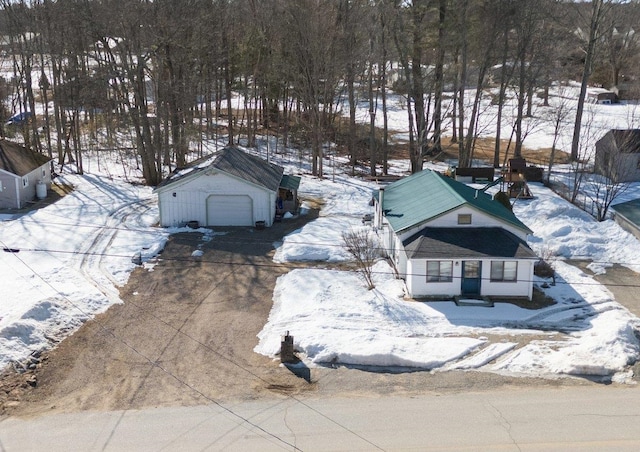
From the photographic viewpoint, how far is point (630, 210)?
32.7 metres

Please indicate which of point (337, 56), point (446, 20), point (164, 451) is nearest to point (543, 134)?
point (446, 20)

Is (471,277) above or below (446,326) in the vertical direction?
above

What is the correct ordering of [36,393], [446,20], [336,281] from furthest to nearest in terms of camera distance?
[446,20] < [336,281] < [36,393]

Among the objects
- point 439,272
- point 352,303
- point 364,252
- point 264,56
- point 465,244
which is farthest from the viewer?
point 264,56

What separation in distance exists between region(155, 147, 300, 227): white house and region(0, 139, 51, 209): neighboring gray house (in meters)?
7.46

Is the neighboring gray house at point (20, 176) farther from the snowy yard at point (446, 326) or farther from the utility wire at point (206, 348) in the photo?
the snowy yard at point (446, 326)

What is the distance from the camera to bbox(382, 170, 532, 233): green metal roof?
24.0m

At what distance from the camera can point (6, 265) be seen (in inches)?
961

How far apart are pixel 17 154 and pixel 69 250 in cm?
1024

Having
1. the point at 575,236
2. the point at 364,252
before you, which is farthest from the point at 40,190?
the point at 575,236

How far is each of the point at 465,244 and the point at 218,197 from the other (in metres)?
12.1

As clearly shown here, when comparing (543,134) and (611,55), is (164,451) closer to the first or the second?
(543,134)

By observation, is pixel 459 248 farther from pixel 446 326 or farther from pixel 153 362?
pixel 153 362

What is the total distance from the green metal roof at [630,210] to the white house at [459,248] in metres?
8.67
